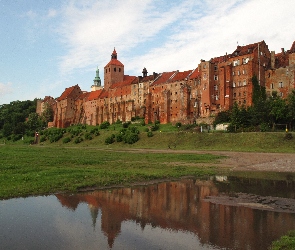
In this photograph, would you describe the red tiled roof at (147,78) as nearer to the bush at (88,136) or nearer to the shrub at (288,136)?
the bush at (88,136)

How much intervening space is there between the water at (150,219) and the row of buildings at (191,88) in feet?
175

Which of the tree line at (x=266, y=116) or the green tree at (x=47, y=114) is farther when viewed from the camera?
the green tree at (x=47, y=114)

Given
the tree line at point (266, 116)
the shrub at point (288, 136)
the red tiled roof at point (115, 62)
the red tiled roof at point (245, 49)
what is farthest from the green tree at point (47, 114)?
the shrub at point (288, 136)

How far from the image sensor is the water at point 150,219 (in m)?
10.5

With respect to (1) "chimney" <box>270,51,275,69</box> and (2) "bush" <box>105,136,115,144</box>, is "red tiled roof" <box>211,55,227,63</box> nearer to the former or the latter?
(1) "chimney" <box>270,51,275,69</box>

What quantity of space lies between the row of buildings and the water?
5337 cm

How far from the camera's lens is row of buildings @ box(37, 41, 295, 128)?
224 ft

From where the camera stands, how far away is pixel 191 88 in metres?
81.0

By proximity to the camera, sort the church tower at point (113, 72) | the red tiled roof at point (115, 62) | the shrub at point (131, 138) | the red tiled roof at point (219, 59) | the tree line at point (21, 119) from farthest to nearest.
→ the red tiled roof at point (115, 62) → the church tower at point (113, 72) → the tree line at point (21, 119) → the red tiled roof at point (219, 59) → the shrub at point (131, 138)

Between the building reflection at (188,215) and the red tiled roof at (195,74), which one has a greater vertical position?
the red tiled roof at (195,74)

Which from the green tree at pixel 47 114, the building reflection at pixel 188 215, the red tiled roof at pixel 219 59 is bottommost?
the building reflection at pixel 188 215

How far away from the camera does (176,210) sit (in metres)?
14.7

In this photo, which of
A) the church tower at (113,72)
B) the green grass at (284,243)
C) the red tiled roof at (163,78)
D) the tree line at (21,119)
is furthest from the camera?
the church tower at (113,72)

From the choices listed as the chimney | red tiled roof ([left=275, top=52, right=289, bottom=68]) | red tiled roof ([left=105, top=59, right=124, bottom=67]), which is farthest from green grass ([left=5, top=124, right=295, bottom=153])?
red tiled roof ([left=105, top=59, right=124, bottom=67])
